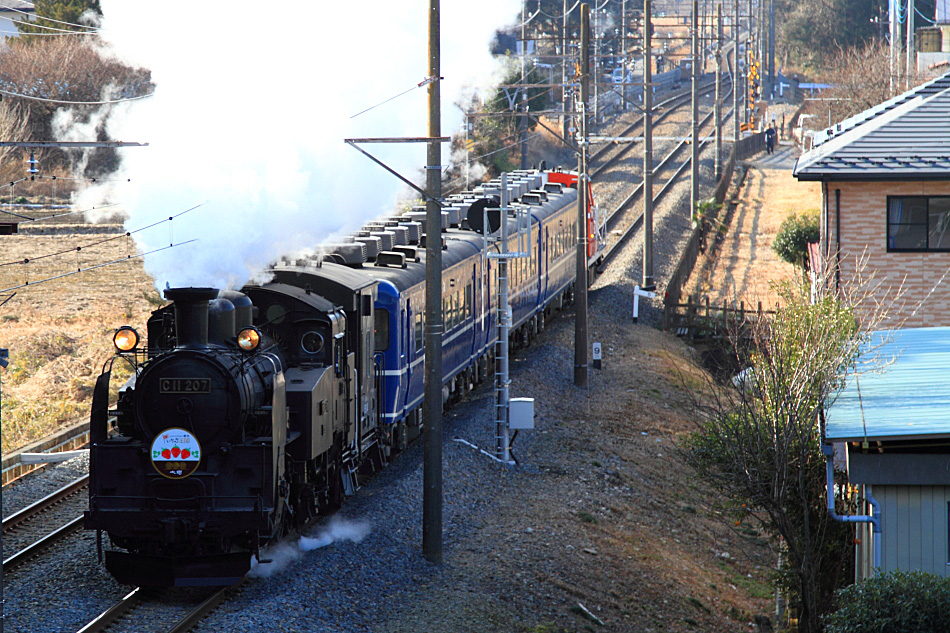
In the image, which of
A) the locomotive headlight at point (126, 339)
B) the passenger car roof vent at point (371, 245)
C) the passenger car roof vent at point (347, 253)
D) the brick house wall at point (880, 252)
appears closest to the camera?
the locomotive headlight at point (126, 339)

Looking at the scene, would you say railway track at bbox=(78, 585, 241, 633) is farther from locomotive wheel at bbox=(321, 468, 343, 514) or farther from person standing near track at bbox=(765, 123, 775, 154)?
person standing near track at bbox=(765, 123, 775, 154)

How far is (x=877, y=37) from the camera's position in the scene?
85812 millimetres

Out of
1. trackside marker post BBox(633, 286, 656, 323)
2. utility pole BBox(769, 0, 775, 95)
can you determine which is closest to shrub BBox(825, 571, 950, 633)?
trackside marker post BBox(633, 286, 656, 323)

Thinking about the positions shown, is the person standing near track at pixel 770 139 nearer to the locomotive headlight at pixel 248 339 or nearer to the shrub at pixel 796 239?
the shrub at pixel 796 239

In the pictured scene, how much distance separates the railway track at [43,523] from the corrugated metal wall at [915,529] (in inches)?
381

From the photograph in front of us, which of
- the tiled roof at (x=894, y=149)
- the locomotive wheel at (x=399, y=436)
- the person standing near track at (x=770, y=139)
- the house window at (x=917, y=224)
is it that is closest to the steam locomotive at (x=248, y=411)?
the locomotive wheel at (x=399, y=436)

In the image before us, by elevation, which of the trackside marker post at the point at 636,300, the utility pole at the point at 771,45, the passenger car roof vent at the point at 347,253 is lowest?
the trackside marker post at the point at 636,300

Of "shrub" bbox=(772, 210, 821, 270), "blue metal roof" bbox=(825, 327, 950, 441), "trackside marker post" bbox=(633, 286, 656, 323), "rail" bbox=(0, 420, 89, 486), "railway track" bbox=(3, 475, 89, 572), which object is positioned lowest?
"rail" bbox=(0, 420, 89, 486)

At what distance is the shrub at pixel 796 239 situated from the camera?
129ft

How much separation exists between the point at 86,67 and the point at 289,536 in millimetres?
29161

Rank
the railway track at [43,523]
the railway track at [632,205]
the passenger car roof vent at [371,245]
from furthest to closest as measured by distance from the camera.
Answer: the railway track at [632,205] → the passenger car roof vent at [371,245] → the railway track at [43,523]

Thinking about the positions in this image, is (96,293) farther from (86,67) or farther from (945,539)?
(945,539)

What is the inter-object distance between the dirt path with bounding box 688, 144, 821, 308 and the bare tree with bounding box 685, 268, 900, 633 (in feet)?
50.0

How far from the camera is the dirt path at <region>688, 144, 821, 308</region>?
124 feet
